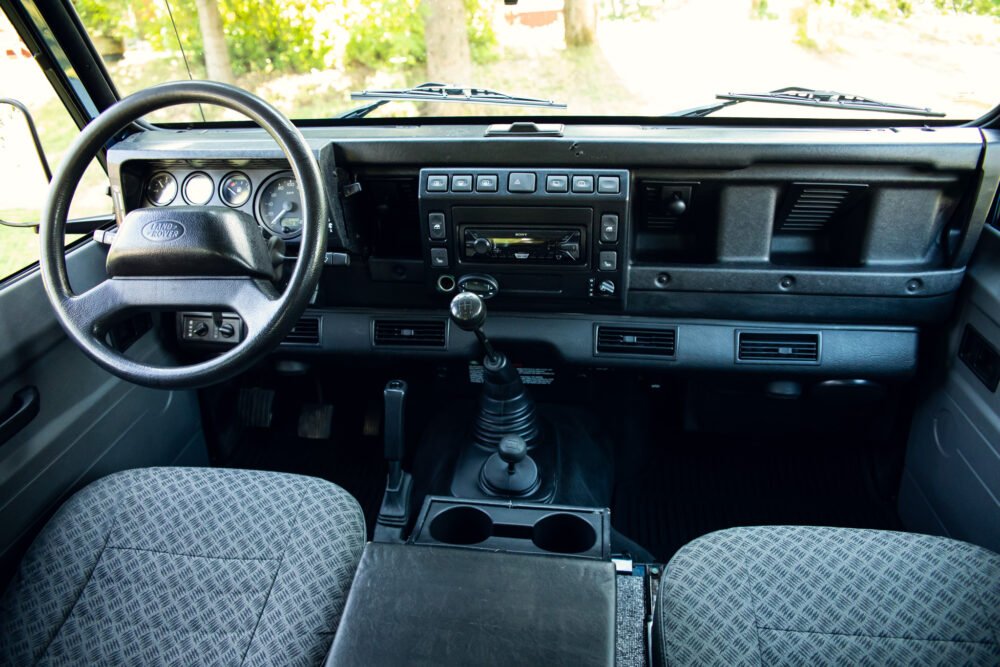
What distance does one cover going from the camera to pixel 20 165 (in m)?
1.94

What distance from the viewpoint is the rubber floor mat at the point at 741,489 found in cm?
230

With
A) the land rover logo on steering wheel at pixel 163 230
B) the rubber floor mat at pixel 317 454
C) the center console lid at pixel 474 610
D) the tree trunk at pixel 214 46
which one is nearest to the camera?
the center console lid at pixel 474 610

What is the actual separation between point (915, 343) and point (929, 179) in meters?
0.50

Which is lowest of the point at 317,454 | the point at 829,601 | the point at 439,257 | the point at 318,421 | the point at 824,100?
the point at 317,454

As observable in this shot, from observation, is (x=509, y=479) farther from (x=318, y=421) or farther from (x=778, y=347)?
(x=318, y=421)

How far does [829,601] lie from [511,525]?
712 mm

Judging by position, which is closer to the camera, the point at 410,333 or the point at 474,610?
the point at 474,610

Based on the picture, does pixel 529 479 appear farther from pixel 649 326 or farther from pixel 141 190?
pixel 141 190

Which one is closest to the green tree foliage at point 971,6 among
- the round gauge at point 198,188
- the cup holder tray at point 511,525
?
the cup holder tray at point 511,525

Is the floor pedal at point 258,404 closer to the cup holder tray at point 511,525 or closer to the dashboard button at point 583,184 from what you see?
the cup holder tray at point 511,525

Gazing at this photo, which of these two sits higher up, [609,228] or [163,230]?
[163,230]

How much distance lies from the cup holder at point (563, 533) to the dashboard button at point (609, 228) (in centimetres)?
72

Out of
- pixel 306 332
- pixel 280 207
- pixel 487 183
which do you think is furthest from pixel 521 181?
pixel 306 332

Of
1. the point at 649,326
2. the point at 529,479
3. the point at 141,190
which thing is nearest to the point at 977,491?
the point at 649,326
